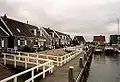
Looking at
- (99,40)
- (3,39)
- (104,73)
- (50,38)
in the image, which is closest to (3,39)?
(3,39)

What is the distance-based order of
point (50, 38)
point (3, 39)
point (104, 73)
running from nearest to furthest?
point (104, 73) → point (3, 39) → point (50, 38)

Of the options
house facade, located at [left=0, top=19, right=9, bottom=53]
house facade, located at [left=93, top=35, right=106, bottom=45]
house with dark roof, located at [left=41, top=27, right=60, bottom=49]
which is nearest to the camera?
house facade, located at [left=0, top=19, right=9, bottom=53]

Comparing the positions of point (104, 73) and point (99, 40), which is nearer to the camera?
point (104, 73)

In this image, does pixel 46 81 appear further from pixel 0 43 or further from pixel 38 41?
pixel 38 41

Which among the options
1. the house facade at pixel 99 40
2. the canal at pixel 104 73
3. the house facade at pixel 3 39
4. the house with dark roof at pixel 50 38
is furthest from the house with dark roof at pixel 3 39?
the house facade at pixel 99 40

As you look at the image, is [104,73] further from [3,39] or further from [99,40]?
[99,40]

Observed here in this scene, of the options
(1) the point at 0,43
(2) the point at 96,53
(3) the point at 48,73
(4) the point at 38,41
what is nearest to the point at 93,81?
(3) the point at 48,73

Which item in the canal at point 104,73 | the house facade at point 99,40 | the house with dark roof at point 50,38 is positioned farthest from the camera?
the house facade at point 99,40

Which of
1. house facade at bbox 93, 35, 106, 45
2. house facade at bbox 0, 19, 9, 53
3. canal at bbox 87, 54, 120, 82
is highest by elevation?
house facade at bbox 93, 35, 106, 45

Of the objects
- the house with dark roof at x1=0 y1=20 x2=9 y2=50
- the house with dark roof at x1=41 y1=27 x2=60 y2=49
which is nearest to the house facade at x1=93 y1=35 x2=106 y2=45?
the house with dark roof at x1=41 y1=27 x2=60 y2=49

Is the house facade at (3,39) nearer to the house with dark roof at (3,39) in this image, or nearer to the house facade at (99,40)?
the house with dark roof at (3,39)

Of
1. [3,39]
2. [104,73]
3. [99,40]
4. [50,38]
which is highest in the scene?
[99,40]

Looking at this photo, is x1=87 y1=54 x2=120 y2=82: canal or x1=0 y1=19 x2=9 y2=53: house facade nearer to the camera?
x1=87 y1=54 x2=120 y2=82: canal

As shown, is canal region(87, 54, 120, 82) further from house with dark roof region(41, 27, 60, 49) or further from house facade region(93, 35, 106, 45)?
house facade region(93, 35, 106, 45)
